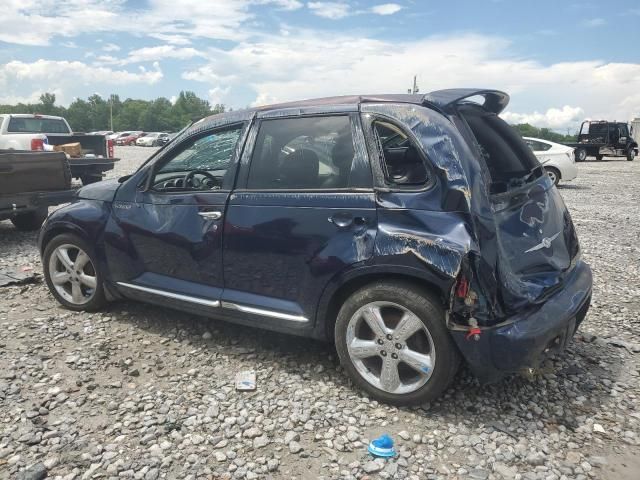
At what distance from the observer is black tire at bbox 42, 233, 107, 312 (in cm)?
439

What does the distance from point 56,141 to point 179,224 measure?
33.1 feet

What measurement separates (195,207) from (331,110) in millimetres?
1192

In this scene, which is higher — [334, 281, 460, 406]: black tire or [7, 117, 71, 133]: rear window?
[7, 117, 71, 133]: rear window

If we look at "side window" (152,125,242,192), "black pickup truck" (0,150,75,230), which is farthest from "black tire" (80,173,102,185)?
"side window" (152,125,242,192)

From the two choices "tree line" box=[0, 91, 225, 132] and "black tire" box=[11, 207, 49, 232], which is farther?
"tree line" box=[0, 91, 225, 132]

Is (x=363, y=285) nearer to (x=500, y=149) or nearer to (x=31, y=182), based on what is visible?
(x=500, y=149)

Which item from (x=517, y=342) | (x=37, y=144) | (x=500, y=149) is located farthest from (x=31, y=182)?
(x=517, y=342)

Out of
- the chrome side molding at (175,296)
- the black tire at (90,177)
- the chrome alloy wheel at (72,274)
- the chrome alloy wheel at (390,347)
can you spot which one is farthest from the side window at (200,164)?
the black tire at (90,177)

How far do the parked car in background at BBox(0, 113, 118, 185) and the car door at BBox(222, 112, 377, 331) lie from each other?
8956 mm

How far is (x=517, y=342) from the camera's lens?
9.18 ft

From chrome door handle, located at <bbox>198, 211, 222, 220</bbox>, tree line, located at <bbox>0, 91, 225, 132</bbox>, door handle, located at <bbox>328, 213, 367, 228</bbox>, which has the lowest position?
chrome door handle, located at <bbox>198, 211, 222, 220</bbox>

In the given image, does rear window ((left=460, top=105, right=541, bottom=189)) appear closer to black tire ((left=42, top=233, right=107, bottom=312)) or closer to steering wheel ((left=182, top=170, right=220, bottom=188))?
steering wheel ((left=182, top=170, right=220, bottom=188))

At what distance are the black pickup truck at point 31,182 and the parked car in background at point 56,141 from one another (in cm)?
393

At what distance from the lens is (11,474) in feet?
8.53
